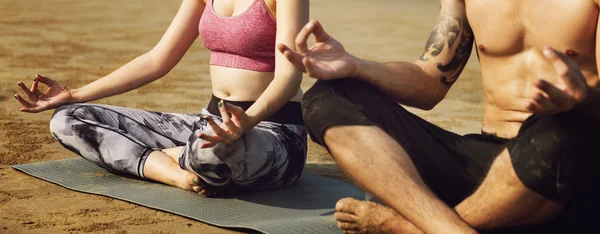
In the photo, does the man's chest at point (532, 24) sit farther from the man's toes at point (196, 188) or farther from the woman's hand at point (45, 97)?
the woman's hand at point (45, 97)

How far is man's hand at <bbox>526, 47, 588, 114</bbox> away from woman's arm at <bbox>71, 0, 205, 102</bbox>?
1.95 m

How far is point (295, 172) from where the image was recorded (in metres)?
3.71

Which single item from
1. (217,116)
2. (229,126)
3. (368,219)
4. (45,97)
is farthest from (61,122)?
(368,219)

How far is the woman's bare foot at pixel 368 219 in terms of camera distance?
9.08ft

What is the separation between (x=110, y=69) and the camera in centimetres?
753

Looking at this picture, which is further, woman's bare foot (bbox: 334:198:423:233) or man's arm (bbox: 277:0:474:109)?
man's arm (bbox: 277:0:474:109)

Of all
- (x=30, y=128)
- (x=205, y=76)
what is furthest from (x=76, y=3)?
(x=30, y=128)

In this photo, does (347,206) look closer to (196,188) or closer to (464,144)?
(464,144)

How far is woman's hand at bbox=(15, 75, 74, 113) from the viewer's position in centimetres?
379

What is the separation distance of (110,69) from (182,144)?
374 centimetres

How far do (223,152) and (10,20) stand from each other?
7.34 metres

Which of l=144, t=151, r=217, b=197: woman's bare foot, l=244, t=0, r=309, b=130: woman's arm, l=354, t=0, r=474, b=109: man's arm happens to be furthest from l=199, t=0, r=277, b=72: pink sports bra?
l=354, t=0, r=474, b=109: man's arm

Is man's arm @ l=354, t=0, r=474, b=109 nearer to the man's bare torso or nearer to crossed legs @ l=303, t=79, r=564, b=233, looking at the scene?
the man's bare torso

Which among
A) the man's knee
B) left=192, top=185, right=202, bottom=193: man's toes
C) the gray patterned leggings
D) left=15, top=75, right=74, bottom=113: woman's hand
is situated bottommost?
left=192, top=185, right=202, bottom=193: man's toes
